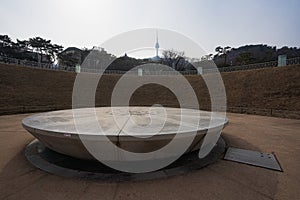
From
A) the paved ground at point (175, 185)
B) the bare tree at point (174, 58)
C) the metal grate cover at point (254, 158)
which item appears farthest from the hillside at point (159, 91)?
the bare tree at point (174, 58)

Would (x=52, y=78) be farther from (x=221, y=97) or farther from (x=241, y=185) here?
(x=241, y=185)

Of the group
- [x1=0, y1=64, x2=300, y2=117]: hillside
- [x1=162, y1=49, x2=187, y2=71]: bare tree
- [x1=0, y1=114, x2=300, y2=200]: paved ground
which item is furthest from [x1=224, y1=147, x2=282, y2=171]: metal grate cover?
[x1=162, y1=49, x2=187, y2=71]: bare tree

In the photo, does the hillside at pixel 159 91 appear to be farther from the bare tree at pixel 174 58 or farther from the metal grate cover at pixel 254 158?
the bare tree at pixel 174 58

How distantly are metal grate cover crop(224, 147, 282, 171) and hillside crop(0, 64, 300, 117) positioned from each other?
792 cm

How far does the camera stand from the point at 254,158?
389 cm

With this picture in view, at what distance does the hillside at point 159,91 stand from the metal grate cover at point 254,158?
312 inches

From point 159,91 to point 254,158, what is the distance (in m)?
16.1

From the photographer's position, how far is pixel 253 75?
17.0 metres

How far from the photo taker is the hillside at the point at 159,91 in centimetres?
1220

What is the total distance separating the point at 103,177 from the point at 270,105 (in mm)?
12819

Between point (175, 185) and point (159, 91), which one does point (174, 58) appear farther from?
point (175, 185)

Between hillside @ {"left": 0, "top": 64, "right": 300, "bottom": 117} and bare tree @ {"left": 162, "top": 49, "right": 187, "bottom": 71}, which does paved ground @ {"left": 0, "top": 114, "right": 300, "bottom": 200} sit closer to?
hillside @ {"left": 0, "top": 64, "right": 300, "bottom": 117}

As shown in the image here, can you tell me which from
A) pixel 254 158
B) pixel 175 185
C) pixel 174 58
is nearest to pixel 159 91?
pixel 254 158

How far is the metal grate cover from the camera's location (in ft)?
11.7
